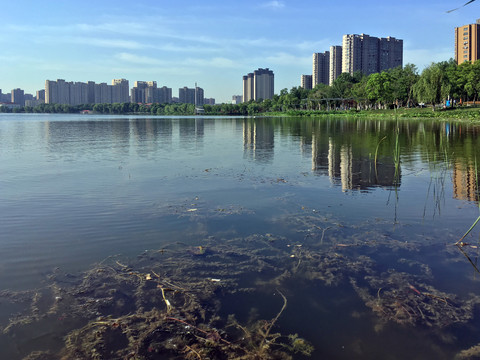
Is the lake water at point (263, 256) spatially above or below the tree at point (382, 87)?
below

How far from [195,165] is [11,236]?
1065cm

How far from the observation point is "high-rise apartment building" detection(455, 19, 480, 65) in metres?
156

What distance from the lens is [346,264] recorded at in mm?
6469

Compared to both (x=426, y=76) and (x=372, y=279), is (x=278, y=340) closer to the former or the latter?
(x=372, y=279)

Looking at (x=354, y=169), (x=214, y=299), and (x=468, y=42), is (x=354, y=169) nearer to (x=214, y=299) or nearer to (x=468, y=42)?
(x=214, y=299)

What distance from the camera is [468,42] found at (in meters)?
160

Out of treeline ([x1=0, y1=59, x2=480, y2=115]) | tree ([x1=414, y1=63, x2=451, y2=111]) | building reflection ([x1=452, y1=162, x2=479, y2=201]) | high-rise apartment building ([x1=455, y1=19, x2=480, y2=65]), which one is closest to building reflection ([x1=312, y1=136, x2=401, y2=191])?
building reflection ([x1=452, y1=162, x2=479, y2=201])

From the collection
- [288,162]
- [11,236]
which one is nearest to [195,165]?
[288,162]

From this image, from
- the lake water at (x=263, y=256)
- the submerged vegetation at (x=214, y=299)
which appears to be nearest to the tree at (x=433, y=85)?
the lake water at (x=263, y=256)

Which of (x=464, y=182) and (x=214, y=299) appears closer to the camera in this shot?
(x=214, y=299)

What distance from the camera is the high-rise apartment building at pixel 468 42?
156m

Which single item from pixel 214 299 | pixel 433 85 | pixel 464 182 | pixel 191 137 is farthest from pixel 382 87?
pixel 214 299

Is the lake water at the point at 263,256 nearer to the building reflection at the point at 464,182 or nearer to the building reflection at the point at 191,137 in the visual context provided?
the building reflection at the point at 464,182

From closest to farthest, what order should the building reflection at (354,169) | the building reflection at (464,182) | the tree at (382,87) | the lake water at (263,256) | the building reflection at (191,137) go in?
the lake water at (263,256), the building reflection at (464,182), the building reflection at (354,169), the building reflection at (191,137), the tree at (382,87)
